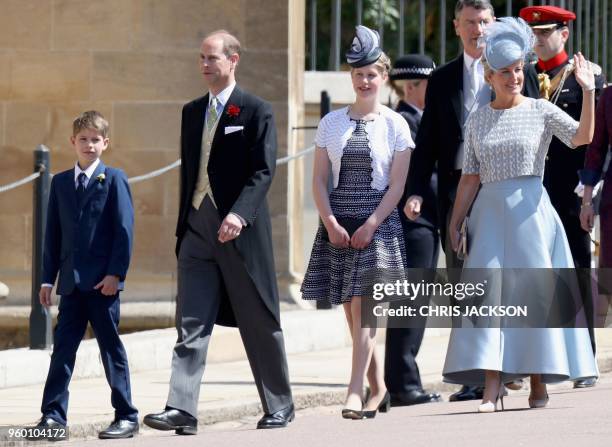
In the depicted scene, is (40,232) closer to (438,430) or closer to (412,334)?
(412,334)

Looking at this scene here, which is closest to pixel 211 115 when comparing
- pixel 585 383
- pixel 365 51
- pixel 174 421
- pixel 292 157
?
pixel 365 51

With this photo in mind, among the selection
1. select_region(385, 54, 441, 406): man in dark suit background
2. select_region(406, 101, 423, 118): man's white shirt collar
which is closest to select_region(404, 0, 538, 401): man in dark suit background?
select_region(385, 54, 441, 406): man in dark suit background

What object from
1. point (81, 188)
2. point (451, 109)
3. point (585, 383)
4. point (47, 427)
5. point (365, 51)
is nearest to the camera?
point (47, 427)

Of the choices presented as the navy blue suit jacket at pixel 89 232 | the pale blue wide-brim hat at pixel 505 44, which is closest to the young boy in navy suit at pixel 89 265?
the navy blue suit jacket at pixel 89 232

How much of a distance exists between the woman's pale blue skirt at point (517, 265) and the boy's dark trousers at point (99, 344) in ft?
4.86

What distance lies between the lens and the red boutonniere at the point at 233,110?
8508mm

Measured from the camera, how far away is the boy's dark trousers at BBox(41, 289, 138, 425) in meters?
8.38

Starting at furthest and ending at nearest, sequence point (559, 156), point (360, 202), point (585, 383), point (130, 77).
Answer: point (130, 77) → point (559, 156) → point (585, 383) → point (360, 202)

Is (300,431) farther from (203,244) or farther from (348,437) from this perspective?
(203,244)

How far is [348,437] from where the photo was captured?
803cm

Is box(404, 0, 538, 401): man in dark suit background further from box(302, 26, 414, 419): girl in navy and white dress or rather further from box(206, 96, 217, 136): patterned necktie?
box(206, 96, 217, 136): patterned necktie

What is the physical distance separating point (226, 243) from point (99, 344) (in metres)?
0.72

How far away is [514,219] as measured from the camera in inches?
344

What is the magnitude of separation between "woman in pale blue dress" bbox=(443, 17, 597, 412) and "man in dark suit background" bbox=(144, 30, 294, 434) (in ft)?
2.86
